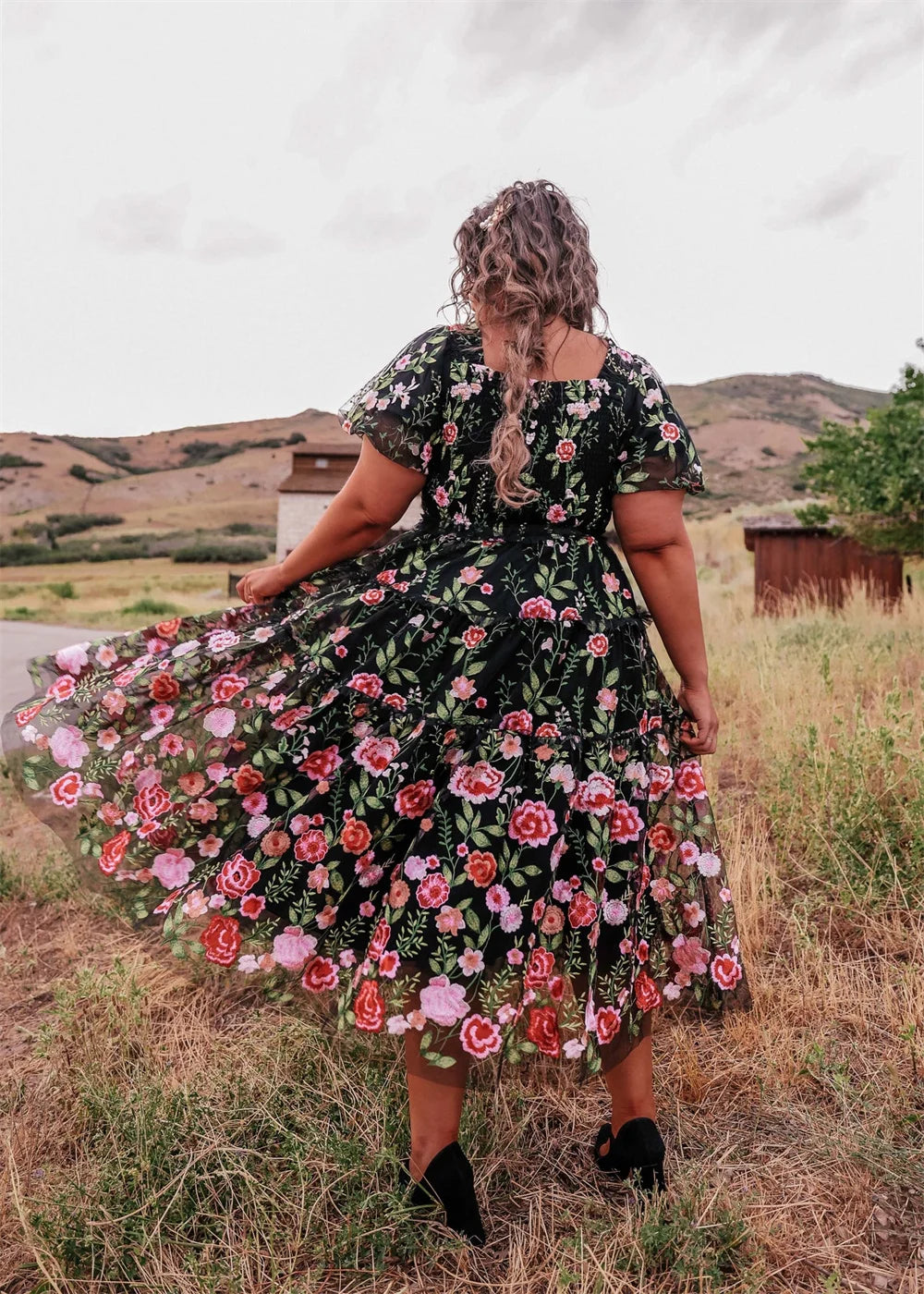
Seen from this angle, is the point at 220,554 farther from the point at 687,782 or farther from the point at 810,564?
the point at 687,782

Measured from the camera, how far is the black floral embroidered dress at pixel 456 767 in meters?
1.77

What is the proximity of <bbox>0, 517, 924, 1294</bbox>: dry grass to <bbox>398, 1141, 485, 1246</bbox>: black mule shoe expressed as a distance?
0.16 feet

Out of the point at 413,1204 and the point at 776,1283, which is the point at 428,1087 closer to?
the point at 413,1204

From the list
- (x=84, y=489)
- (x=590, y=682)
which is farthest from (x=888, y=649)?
(x=84, y=489)

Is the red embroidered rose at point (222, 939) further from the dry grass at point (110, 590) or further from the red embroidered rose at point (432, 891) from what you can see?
the dry grass at point (110, 590)

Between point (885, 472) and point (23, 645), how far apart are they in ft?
35.4

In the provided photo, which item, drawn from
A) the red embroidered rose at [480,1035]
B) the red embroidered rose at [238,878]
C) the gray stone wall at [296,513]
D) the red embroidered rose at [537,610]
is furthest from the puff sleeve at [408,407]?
the gray stone wall at [296,513]

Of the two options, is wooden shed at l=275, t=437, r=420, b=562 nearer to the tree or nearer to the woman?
the tree

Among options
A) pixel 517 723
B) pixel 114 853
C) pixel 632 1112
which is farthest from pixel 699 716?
pixel 114 853

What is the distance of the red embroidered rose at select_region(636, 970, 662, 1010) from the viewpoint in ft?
6.40

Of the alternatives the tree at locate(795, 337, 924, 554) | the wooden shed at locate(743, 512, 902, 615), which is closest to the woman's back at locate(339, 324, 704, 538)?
the tree at locate(795, 337, 924, 554)

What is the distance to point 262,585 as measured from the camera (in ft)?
7.16

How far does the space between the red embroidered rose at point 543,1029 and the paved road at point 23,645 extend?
472 centimetres

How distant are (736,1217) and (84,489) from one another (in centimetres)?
5084
